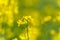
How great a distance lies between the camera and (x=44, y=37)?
1.19 m

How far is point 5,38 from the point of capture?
119 centimetres

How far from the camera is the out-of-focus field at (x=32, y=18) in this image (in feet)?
3.84

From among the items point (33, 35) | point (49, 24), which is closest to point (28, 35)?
point (33, 35)

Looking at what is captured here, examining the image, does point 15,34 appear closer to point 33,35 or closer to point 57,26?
point 33,35

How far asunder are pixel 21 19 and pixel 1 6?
0.13 m

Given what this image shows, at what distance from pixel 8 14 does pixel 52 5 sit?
0.76ft

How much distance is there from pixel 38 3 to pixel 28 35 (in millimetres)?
179

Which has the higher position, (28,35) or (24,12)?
(24,12)

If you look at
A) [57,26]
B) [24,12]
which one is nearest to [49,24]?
[57,26]

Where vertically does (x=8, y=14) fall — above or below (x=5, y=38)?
above

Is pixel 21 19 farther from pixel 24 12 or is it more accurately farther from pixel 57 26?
pixel 57 26

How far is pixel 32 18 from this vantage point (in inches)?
46.3

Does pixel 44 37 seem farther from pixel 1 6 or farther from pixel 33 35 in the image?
pixel 1 6

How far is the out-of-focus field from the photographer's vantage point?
117cm
